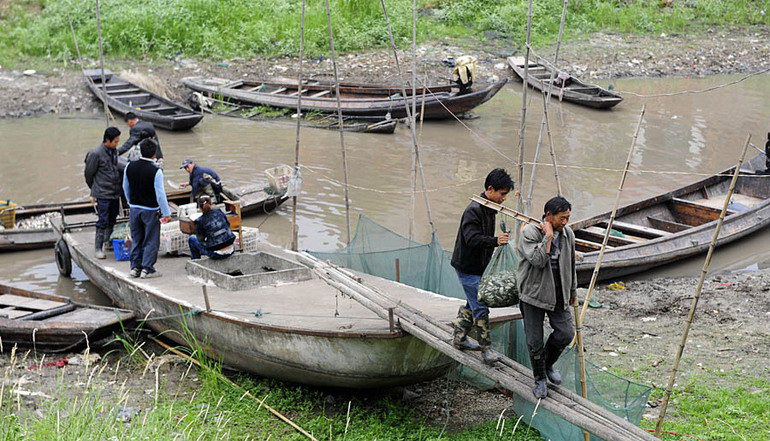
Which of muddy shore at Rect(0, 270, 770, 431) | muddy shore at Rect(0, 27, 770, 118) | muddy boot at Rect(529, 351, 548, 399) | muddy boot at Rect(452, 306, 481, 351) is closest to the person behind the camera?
muddy boot at Rect(529, 351, 548, 399)

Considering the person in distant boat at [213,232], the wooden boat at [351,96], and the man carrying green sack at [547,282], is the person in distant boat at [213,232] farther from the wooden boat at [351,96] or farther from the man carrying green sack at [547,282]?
the wooden boat at [351,96]

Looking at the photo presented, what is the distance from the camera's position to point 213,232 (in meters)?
7.24

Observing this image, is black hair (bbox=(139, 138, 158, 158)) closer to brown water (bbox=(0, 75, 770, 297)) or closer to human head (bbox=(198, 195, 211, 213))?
human head (bbox=(198, 195, 211, 213))

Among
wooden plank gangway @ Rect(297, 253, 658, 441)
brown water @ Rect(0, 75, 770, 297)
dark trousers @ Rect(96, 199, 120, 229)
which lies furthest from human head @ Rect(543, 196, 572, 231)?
brown water @ Rect(0, 75, 770, 297)

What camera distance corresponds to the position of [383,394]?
6.15m

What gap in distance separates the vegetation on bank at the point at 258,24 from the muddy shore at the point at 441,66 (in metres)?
0.55

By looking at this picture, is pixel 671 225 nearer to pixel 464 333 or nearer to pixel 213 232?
pixel 464 333

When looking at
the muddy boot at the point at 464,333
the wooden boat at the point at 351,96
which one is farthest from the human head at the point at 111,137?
the wooden boat at the point at 351,96

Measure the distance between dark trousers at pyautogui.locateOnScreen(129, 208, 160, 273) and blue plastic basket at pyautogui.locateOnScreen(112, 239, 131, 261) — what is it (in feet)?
1.79

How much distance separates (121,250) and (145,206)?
99 centimetres

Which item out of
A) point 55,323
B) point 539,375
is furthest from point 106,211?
point 539,375

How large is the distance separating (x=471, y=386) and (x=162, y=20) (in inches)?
696

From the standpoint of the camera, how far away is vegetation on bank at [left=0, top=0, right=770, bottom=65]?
20.5 m

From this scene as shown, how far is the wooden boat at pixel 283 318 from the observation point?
5500mm
